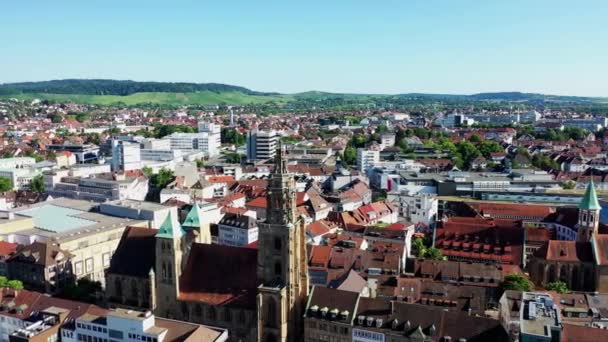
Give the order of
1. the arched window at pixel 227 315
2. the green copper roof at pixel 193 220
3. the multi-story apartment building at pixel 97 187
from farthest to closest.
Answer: the multi-story apartment building at pixel 97 187
the green copper roof at pixel 193 220
the arched window at pixel 227 315

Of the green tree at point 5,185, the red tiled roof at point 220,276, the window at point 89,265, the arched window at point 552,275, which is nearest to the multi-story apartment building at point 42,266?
the window at point 89,265

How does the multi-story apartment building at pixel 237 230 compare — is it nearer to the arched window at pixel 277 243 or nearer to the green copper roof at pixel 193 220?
the green copper roof at pixel 193 220

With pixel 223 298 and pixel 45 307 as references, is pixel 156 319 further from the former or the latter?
pixel 45 307

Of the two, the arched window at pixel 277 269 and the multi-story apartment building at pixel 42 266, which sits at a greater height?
the arched window at pixel 277 269

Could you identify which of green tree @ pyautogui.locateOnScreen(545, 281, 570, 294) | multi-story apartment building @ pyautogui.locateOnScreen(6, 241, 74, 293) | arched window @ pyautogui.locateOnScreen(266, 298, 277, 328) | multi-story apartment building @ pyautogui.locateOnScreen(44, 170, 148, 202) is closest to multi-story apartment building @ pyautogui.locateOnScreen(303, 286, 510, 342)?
arched window @ pyautogui.locateOnScreen(266, 298, 277, 328)

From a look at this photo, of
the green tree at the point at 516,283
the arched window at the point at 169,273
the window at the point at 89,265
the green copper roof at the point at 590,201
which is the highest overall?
the green copper roof at the point at 590,201

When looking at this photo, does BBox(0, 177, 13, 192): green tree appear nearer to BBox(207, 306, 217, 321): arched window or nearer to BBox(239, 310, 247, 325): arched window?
BBox(207, 306, 217, 321): arched window
